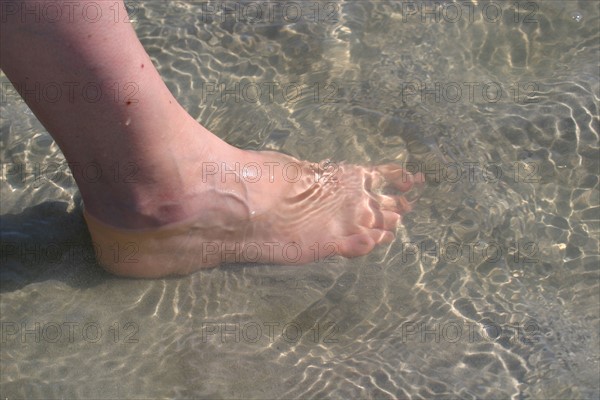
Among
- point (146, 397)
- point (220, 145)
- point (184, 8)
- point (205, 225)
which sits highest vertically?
point (184, 8)

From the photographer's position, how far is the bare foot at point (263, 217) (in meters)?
2.58

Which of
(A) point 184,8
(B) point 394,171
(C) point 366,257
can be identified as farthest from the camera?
(A) point 184,8

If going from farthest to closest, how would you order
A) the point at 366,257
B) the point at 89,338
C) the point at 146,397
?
the point at 366,257, the point at 89,338, the point at 146,397

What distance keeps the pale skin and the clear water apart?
0.30 feet

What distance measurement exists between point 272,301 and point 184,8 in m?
1.66

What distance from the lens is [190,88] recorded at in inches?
129

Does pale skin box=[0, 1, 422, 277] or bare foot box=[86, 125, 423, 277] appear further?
bare foot box=[86, 125, 423, 277]

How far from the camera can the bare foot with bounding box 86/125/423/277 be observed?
2580 millimetres

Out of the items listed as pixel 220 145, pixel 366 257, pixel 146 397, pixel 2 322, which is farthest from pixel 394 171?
pixel 2 322

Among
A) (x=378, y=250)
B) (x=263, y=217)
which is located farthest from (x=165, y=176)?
(x=378, y=250)

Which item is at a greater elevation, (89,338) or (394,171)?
(394,171)

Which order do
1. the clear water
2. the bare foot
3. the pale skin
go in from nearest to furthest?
the pale skin → the clear water → the bare foot

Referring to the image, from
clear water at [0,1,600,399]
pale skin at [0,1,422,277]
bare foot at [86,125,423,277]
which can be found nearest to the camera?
pale skin at [0,1,422,277]

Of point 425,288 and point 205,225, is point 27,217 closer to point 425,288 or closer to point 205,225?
point 205,225
